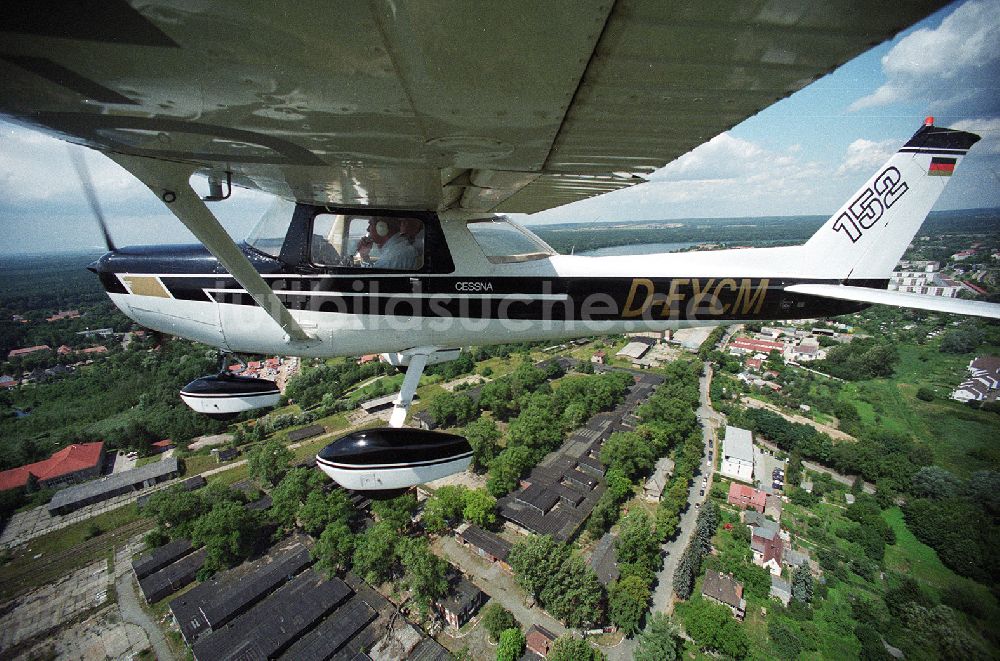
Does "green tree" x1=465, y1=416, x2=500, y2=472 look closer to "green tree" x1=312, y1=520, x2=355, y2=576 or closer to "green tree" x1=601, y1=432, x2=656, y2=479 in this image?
"green tree" x1=601, y1=432, x2=656, y2=479

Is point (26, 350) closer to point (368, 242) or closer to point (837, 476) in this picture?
point (368, 242)

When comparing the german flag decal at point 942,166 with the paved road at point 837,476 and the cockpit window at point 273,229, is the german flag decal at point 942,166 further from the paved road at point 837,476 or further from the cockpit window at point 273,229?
the paved road at point 837,476

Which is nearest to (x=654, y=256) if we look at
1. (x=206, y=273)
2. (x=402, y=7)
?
(x=402, y=7)

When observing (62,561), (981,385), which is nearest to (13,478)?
(62,561)

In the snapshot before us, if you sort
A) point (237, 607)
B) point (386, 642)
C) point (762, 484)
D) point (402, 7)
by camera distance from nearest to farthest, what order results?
point (402, 7)
point (386, 642)
point (237, 607)
point (762, 484)

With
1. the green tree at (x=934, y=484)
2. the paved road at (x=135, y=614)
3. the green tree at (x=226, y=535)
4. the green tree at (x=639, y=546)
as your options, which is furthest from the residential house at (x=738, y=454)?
the paved road at (x=135, y=614)

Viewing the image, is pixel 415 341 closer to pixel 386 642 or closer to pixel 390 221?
pixel 390 221
